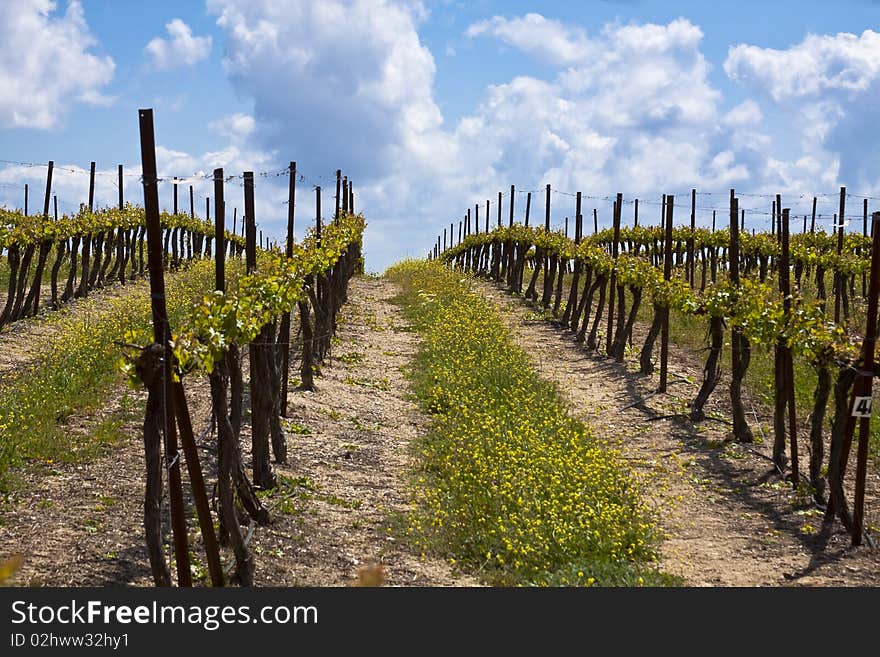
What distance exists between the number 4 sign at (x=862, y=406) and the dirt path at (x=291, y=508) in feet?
17.0

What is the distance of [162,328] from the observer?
303 inches

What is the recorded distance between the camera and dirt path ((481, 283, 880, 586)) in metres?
10.2

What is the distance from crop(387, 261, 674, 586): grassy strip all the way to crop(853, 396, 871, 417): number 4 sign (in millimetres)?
2721

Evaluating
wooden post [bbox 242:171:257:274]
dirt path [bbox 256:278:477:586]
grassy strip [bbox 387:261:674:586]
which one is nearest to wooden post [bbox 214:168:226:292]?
wooden post [bbox 242:171:257:274]

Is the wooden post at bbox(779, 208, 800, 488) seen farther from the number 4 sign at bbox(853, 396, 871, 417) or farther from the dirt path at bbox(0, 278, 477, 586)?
the dirt path at bbox(0, 278, 477, 586)

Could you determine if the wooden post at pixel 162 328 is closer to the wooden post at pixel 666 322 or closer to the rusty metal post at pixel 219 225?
the rusty metal post at pixel 219 225

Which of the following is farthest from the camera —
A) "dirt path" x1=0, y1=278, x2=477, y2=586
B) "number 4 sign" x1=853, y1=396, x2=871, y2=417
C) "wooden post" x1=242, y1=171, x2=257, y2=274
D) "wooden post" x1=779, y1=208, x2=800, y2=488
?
"wooden post" x1=779, y1=208, x2=800, y2=488

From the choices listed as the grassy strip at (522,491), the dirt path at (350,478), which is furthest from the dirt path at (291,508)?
the grassy strip at (522,491)

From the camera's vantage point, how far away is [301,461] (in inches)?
530

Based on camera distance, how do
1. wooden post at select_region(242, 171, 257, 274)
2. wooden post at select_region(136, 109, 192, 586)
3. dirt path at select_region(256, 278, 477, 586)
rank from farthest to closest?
1. wooden post at select_region(242, 171, 257, 274)
2. dirt path at select_region(256, 278, 477, 586)
3. wooden post at select_region(136, 109, 192, 586)

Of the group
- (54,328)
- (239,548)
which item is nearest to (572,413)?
(239,548)

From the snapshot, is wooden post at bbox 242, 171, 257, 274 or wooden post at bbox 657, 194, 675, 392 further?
wooden post at bbox 657, 194, 675, 392

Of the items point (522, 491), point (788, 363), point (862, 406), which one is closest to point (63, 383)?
point (522, 491)

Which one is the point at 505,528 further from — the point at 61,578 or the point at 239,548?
the point at 61,578
